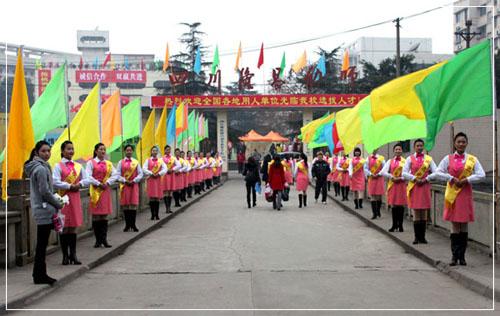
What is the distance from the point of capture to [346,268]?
9133 millimetres

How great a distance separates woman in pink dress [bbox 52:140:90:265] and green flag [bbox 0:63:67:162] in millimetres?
1607

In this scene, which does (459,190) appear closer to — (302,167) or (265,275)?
(265,275)

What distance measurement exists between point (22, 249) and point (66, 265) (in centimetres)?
67

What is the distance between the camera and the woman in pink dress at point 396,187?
39.1ft

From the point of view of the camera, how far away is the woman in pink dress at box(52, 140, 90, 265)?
9.06 metres

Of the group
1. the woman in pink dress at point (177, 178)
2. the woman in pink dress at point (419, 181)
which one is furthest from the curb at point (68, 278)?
the woman in pink dress at point (419, 181)

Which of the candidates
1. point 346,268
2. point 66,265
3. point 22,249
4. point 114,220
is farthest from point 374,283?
point 114,220

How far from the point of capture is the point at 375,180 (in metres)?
14.7

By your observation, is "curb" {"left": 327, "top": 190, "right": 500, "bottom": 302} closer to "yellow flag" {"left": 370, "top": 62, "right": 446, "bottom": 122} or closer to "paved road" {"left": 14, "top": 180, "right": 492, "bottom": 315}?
Answer: "paved road" {"left": 14, "top": 180, "right": 492, "bottom": 315}

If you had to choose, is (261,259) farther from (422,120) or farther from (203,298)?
(422,120)

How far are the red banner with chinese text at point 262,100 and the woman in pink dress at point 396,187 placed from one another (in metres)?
27.2

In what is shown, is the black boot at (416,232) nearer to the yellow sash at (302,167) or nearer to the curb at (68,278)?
the curb at (68,278)

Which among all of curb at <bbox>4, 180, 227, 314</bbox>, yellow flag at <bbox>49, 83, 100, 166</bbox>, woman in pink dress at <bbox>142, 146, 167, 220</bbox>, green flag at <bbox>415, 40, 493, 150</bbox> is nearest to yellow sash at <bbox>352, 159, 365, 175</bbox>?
woman in pink dress at <bbox>142, 146, 167, 220</bbox>

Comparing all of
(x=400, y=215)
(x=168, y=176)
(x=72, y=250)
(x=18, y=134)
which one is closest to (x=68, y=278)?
(x=72, y=250)
